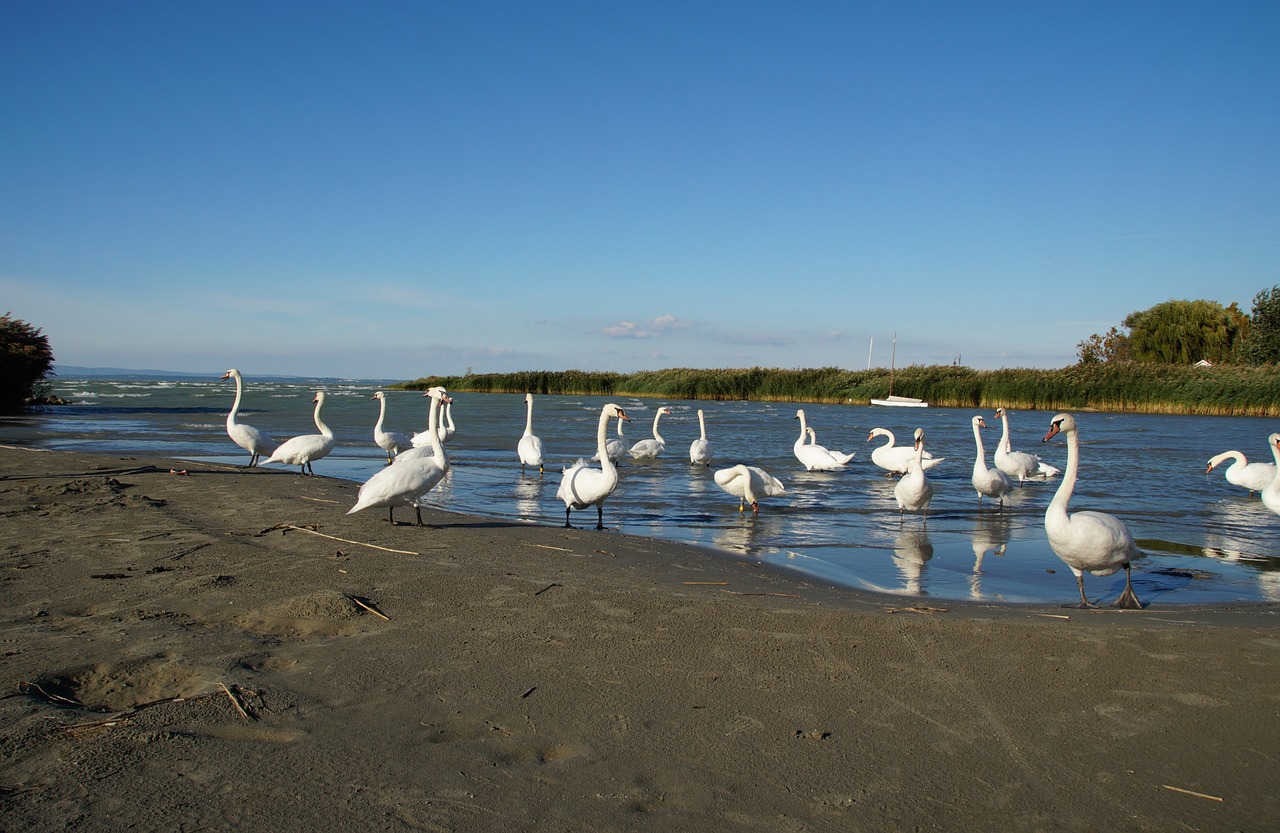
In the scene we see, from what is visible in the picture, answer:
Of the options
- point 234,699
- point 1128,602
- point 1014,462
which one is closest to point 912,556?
point 1128,602

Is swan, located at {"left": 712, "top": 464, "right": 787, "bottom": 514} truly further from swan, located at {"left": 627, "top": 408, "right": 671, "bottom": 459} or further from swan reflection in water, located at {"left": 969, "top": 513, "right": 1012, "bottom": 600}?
swan, located at {"left": 627, "top": 408, "right": 671, "bottom": 459}

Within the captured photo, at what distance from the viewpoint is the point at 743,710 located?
4078mm

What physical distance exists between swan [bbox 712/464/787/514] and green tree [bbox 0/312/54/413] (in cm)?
2874

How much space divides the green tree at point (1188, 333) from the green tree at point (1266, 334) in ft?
26.4

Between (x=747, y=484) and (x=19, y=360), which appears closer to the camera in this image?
(x=747, y=484)

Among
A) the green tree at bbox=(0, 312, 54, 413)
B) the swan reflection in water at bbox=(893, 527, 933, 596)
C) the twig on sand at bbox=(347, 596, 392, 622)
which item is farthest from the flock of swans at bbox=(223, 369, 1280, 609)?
the green tree at bbox=(0, 312, 54, 413)

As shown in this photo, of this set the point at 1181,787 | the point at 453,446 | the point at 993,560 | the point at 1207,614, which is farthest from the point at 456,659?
the point at 453,446

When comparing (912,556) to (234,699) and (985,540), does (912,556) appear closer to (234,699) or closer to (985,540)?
(985,540)

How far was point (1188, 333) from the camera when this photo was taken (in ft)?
210

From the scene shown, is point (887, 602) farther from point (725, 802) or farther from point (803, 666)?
point (725, 802)

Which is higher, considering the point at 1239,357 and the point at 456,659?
the point at 1239,357

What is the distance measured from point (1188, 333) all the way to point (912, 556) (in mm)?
66775

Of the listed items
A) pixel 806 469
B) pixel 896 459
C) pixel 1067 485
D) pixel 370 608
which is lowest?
pixel 806 469

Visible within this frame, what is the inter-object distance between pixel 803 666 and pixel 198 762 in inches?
115
